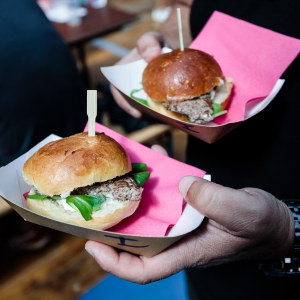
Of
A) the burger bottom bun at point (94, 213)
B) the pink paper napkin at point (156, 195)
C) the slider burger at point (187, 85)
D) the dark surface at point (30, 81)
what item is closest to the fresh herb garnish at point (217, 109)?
the slider burger at point (187, 85)

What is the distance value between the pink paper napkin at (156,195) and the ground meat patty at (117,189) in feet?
0.49

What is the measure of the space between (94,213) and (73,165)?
229 mm

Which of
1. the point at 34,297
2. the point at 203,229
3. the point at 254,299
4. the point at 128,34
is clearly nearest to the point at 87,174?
the point at 203,229

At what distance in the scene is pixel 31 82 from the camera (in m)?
2.17

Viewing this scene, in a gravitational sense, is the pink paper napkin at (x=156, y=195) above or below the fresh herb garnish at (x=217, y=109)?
below

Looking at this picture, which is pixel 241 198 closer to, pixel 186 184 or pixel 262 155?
pixel 186 184

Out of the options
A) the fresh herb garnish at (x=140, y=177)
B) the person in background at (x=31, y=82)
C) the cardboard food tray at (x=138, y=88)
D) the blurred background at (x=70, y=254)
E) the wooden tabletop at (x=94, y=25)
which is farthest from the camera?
the wooden tabletop at (x=94, y=25)

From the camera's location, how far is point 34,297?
8.34 feet

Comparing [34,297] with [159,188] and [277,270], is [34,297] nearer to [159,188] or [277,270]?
[159,188]

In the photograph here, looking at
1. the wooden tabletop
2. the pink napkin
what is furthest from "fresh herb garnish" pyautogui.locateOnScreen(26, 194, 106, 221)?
the wooden tabletop

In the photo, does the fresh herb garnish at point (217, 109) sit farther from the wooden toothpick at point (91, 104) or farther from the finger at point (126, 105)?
the wooden toothpick at point (91, 104)

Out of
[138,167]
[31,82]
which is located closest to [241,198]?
[138,167]

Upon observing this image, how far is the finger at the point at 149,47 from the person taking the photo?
6.38 feet

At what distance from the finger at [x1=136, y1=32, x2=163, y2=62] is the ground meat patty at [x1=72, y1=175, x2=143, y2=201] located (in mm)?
944
